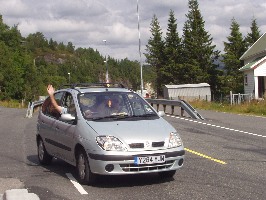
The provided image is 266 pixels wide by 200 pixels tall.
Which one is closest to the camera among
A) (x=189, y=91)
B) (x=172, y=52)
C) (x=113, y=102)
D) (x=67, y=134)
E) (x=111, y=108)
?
(x=67, y=134)

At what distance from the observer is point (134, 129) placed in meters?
7.78

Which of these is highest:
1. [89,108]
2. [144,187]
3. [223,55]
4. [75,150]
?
[223,55]

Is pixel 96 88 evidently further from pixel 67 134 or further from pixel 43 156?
pixel 43 156

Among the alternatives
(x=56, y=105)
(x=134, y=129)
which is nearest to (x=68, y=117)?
(x=56, y=105)

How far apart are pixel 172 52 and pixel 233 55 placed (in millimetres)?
11565

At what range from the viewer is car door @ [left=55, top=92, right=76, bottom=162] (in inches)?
333

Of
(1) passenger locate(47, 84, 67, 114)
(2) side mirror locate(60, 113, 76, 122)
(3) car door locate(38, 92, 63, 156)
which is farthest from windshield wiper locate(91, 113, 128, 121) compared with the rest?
(3) car door locate(38, 92, 63, 156)

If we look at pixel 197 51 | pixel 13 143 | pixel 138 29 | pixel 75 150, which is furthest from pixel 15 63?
pixel 75 150

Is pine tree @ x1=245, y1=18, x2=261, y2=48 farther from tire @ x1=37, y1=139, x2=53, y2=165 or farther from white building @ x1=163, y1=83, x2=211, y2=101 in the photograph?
tire @ x1=37, y1=139, x2=53, y2=165

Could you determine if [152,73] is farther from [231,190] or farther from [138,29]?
[231,190]

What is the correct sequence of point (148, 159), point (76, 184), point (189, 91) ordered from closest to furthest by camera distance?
point (148, 159)
point (76, 184)
point (189, 91)

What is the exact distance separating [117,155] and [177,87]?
147 ft

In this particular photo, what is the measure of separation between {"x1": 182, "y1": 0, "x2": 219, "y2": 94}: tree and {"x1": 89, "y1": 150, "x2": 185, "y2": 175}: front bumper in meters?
64.1

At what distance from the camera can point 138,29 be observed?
168ft
